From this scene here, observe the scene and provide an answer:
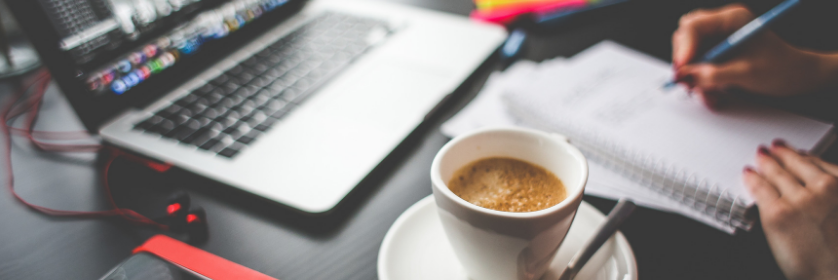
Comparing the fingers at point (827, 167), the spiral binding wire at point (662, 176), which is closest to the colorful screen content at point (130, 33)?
the spiral binding wire at point (662, 176)

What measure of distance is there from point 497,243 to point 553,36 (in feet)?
1.89

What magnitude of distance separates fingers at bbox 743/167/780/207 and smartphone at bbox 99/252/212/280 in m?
0.52

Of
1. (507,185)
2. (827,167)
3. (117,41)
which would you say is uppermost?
(117,41)

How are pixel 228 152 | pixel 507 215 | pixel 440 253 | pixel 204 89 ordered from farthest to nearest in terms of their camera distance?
1. pixel 204 89
2. pixel 228 152
3. pixel 440 253
4. pixel 507 215

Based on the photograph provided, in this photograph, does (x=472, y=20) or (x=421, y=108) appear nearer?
(x=421, y=108)

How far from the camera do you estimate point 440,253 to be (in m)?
0.39

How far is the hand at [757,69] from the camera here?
568 millimetres

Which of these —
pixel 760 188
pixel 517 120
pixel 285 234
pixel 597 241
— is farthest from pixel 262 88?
pixel 760 188

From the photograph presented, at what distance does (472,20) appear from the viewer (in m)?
0.81

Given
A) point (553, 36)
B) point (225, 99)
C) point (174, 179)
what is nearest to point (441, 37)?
point (553, 36)

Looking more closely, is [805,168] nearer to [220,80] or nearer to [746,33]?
[746,33]

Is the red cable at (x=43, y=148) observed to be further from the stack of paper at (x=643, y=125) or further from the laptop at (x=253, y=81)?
the stack of paper at (x=643, y=125)

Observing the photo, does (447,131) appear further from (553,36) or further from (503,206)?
(553,36)

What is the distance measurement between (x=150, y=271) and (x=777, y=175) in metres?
0.61
